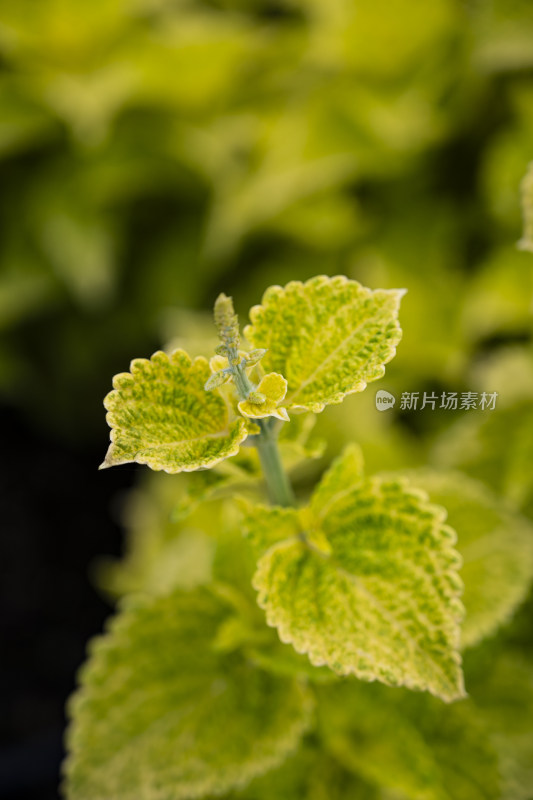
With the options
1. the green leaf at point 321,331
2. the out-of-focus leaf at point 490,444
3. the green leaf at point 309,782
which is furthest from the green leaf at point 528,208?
the green leaf at point 309,782

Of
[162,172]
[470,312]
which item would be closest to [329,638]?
[470,312]

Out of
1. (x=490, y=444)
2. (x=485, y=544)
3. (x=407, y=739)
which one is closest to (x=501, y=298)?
(x=490, y=444)

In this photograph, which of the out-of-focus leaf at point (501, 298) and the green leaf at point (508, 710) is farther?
the out-of-focus leaf at point (501, 298)

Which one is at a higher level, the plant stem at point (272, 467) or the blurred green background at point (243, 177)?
the blurred green background at point (243, 177)

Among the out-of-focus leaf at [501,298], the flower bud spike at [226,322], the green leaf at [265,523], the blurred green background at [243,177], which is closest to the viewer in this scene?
the flower bud spike at [226,322]

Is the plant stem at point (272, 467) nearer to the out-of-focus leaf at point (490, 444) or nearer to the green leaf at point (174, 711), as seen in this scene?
the green leaf at point (174, 711)

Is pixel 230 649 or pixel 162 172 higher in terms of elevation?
pixel 162 172

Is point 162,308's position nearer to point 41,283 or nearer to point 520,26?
point 41,283
